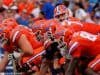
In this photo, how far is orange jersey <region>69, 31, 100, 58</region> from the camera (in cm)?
706

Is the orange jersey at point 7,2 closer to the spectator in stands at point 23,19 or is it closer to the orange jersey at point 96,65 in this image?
the spectator in stands at point 23,19

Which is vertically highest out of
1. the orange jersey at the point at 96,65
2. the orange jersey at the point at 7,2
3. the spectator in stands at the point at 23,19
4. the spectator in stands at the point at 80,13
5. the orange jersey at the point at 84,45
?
the orange jersey at the point at 84,45

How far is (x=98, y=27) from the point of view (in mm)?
8914

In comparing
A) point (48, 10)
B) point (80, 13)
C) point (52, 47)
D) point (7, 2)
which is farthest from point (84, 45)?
point (80, 13)

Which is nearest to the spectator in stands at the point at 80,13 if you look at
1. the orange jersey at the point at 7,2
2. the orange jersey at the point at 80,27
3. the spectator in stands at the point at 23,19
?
the spectator in stands at the point at 23,19

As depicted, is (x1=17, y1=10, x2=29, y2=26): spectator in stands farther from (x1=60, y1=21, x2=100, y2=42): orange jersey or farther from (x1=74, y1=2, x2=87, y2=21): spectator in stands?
(x1=60, y1=21, x2=100, y2=42): orange jersey

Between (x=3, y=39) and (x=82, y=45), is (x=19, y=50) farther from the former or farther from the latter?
(x=82, y=45)

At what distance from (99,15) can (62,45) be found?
212 inches

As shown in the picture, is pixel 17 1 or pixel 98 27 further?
pixel 17 1

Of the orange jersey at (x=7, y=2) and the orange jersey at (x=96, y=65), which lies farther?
the orange jersey at (x=7, y=2)

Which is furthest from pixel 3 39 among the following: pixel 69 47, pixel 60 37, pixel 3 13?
pixel 3 13

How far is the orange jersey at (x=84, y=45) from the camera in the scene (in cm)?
706

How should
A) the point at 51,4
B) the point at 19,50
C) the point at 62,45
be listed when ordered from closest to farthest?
the point at 62,45, the point at 19,50, the point at 51,4

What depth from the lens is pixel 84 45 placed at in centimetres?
708
